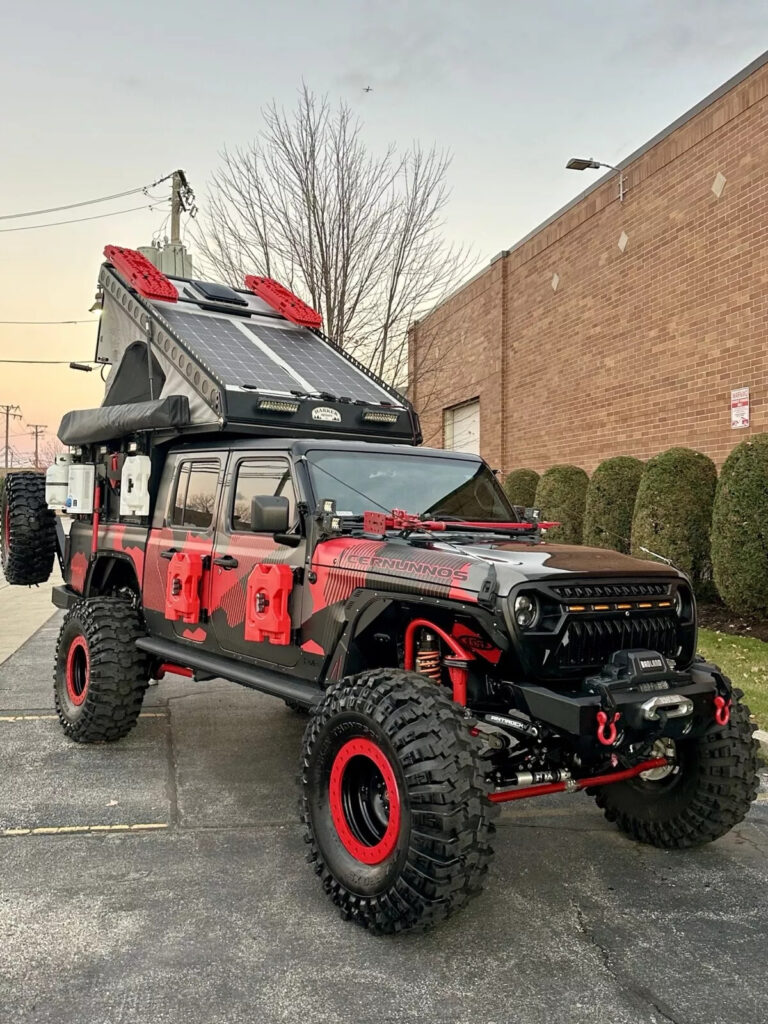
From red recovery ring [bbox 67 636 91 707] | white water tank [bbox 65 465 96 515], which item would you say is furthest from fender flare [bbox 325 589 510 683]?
white water tank [bbox 65 465 96 515]

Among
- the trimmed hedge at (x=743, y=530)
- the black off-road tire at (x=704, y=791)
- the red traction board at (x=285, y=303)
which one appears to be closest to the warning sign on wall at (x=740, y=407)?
the trimmed hedge at (x=743, y=530)

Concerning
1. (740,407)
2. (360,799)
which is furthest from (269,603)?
(740,407)

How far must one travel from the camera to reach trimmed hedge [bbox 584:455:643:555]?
11414 mm

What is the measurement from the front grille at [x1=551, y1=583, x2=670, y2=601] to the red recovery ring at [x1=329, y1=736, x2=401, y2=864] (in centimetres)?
101

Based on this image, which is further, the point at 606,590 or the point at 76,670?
the point at 76,670

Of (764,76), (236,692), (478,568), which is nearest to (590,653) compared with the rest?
(478,568)

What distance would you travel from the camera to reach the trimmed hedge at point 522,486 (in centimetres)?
1491

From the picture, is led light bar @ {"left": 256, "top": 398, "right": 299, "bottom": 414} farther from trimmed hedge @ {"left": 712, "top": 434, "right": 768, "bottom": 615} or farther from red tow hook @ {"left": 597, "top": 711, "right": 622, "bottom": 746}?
trimmed hedge @ {"left": 712, "top": 434, "right": 768, "bottom": 615}

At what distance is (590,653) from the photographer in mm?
3686

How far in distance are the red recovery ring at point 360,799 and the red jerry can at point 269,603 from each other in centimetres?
96

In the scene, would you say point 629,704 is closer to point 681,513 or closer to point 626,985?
point 626,985

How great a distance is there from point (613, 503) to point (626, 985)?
29.2ft

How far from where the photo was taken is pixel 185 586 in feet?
17.3

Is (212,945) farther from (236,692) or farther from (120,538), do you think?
(236,692)
